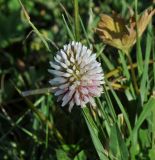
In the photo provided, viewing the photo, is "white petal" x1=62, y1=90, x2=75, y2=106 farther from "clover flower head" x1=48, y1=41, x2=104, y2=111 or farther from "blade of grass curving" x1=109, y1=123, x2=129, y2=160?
"blade of grass curving" x1=109, y1=123, x2=129, y2=160

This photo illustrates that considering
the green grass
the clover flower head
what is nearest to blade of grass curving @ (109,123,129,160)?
the green grass

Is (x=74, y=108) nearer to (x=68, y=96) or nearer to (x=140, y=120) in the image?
(x=140, y=120)

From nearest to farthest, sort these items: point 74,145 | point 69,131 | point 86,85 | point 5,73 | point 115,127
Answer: point 86,85
point 115,127
point 74,145
point 69,131
point 5,73

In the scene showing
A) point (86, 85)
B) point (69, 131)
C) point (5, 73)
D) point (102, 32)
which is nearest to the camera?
point (86, 85)

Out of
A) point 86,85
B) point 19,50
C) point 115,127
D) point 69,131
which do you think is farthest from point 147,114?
point 19,50

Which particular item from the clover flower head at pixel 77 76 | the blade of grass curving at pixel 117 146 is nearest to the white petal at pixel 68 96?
the clover flower head at pixel 77 76

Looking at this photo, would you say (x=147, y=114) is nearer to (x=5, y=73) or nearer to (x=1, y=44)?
(x=5, y=73)
